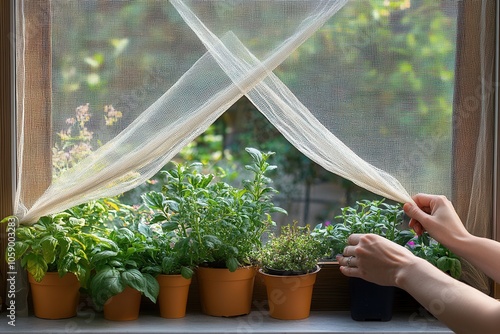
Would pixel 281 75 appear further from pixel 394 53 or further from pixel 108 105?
pixel 108 105

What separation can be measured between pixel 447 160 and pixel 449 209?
0.19 m

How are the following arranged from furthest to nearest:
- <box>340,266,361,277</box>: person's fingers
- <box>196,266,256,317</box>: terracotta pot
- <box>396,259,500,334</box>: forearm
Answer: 1. <box>196,266,256,317</box>: terracotta pot
2. <box>340,266,361,277</box>: person's fingers
3. <box>396,259,500,334</box>: forearm

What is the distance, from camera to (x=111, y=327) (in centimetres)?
186

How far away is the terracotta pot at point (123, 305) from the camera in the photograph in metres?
1.89

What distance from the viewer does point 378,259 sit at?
162 centimetres

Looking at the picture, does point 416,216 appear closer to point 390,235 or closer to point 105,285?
point 390,235

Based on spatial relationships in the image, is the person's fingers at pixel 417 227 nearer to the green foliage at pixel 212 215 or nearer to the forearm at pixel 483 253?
the forearm at pixel 483 253

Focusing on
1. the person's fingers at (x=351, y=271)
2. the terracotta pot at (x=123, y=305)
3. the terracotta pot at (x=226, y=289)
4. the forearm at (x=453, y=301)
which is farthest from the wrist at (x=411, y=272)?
the terracotta pot at (x=123, y=305)

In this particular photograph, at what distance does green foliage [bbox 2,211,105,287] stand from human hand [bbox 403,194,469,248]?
0.86 m

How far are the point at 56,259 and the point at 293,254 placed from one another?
652mm

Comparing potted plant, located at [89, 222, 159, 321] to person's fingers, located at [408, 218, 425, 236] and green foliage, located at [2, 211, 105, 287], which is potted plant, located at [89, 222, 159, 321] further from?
person's fingers, located at [408, 218, 425, 236]

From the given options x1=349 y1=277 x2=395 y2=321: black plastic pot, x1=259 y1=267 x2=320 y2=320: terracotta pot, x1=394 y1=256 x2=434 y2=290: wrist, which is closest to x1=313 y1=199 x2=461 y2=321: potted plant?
x1=349 y1=277 x2=395 y2=321: black plastic pot

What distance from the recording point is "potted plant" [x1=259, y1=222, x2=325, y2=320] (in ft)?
6.31

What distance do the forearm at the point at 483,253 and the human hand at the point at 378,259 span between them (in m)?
0.22
